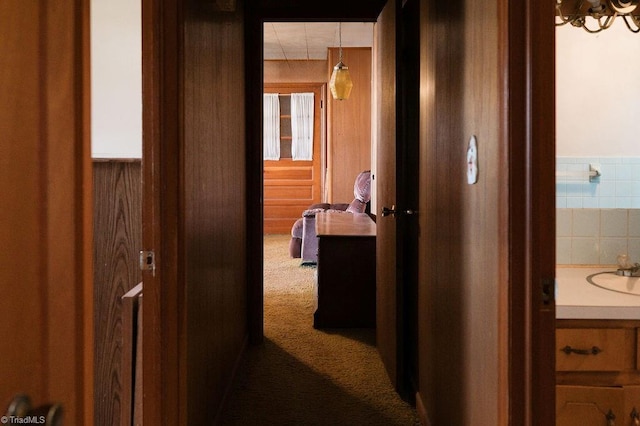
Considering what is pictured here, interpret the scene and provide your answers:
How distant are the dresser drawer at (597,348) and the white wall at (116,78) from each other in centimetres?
183

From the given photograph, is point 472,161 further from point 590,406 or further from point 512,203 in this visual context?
point 590,406

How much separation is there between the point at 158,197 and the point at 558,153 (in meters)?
1.54

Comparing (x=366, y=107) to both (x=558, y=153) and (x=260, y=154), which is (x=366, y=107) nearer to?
(x=260, y=154)

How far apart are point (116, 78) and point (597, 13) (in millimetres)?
1976

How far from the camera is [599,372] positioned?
4.95ft

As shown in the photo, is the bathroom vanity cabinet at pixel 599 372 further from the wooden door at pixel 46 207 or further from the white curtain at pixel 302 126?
the white curtain at pixel 302 126

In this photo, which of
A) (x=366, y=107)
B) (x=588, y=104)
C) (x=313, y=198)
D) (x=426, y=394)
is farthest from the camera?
(x=313, y=198)

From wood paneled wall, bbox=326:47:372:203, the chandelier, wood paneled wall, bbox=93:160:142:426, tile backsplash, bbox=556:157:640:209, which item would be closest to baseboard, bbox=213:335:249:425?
wood paneled wall, bbox=93:160:142:426

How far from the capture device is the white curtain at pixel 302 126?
891 cm

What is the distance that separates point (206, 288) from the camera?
2.05 meters

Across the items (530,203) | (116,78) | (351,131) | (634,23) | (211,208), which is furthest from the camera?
(351,131)

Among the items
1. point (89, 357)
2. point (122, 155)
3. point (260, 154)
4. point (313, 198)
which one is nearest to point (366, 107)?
point (313, 198)

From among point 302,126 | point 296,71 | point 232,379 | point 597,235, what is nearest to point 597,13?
point 597,235

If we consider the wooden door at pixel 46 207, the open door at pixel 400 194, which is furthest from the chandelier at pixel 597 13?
the wooden door at pixel 46 207
